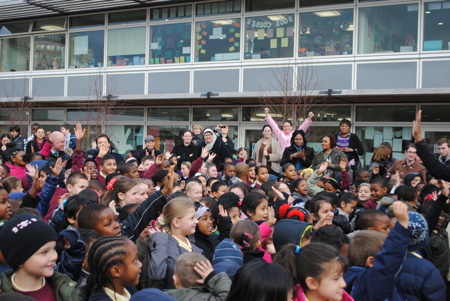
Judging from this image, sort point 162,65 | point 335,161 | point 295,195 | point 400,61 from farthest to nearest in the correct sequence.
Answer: point 162,65 → point 400,61 → point 335,161 → point 295,195

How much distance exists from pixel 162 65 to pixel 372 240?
15.2 m

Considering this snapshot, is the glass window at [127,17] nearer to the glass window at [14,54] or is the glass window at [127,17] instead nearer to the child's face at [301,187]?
the glass window at [14,54]

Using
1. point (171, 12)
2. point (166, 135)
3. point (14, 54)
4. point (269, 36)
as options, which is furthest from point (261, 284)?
point (14, 54)

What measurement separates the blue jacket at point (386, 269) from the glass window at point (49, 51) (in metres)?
18.8

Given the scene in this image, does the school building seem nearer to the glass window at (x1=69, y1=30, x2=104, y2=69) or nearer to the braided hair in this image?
the glass window at (x1=69, y1=30, x2=104, y2=69)

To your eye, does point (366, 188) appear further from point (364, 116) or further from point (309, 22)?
point (309, 22)

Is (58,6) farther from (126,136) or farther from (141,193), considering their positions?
(141,193)

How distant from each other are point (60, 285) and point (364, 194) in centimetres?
535

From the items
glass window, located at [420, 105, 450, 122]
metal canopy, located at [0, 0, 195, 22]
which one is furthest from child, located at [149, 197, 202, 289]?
metal canopy, located at [0, 0, 195, 22]

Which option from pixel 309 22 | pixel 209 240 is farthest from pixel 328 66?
pixel 209 240

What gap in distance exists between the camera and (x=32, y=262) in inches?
130

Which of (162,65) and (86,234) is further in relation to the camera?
(162,65)

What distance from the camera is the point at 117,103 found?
18984 mm

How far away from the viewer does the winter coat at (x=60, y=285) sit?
3.30 m
